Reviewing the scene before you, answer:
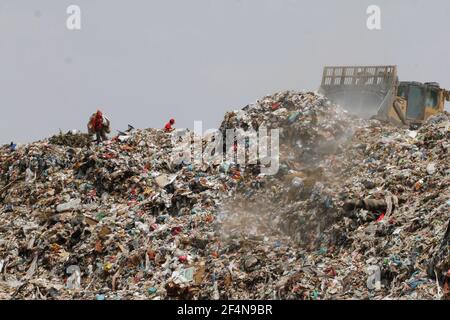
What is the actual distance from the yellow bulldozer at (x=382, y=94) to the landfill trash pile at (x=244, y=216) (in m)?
1.10

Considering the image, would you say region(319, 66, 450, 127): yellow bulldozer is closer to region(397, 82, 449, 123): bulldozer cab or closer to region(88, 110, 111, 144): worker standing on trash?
region(397, 82, 449, 123): bulldozer cab

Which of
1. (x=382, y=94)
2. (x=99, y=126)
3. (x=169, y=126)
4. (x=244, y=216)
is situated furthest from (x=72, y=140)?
(x=382, y=94)

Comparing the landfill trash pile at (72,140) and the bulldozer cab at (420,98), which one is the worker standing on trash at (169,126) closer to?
the landfill trash pile at (72,140)

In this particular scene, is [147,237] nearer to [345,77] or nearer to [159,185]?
[159,185]

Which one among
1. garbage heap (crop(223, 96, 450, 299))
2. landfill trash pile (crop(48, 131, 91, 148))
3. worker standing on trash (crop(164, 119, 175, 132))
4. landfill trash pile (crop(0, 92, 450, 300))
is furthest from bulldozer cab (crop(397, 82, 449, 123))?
landfill trash pile (crop(48, 131, 91, 148))

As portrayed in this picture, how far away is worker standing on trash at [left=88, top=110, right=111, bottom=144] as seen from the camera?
54.0 feet

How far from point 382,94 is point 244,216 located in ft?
19.1

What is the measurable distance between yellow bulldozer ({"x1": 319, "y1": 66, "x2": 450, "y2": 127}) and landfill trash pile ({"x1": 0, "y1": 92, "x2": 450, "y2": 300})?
110 centimetres

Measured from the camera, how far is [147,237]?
1216cm

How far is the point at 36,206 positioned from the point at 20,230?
1.00 metres

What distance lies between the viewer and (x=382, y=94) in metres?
16.2

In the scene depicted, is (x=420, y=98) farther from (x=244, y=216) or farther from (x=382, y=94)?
(x=244, y=216)
